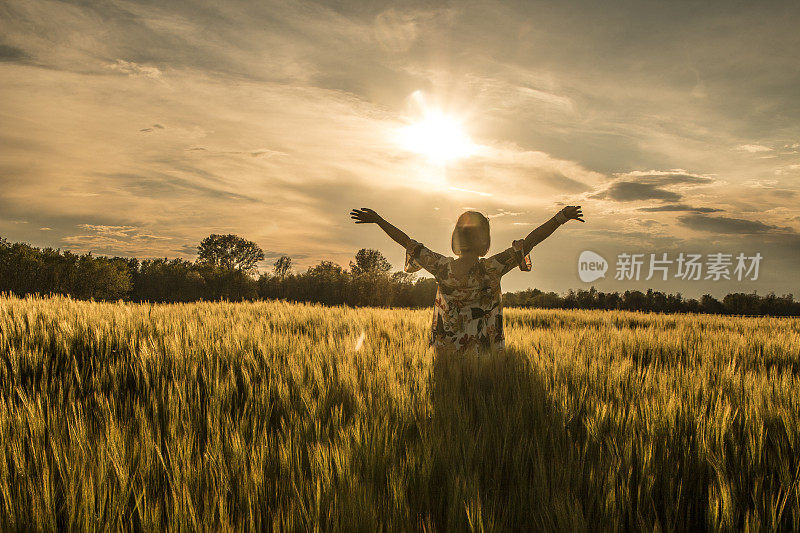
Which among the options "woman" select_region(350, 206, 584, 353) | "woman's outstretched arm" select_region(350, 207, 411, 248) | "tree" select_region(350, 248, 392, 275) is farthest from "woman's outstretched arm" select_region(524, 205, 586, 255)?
"tree" select_region(350, 248, 392, 275)

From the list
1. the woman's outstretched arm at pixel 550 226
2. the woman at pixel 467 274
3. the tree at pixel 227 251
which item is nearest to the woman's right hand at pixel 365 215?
the woman at pixel 467 274

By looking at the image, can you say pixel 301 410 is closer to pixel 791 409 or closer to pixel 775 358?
pixel 791 409

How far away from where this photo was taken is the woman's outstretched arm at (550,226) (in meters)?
4.75

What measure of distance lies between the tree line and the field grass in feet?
89.7

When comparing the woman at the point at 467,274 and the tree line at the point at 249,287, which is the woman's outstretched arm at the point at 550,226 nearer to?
the woman at the point at 467,274

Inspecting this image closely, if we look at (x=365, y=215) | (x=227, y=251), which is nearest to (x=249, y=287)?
(x=227, y=251)

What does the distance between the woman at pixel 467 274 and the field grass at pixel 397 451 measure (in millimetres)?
1312

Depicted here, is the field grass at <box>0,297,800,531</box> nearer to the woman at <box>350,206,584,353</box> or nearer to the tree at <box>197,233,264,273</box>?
the woman at <box>350,206,584,353</box>

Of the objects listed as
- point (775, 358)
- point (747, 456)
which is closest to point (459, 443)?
point (747, 456)

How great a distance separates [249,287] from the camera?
1902 inches

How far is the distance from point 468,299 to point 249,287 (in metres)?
46.5

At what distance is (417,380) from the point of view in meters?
3.32

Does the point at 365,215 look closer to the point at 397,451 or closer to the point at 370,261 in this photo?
the point at 397,451

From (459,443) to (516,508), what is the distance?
1.55 ft
